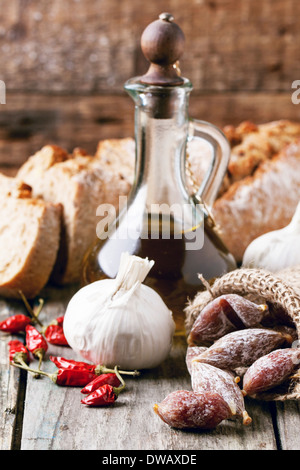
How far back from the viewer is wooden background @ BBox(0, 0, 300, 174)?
2.15 m

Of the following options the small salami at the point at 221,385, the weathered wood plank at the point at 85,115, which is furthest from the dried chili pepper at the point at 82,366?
the weathered wood plank at the point at 85,115

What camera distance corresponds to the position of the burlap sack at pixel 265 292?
3.16ft

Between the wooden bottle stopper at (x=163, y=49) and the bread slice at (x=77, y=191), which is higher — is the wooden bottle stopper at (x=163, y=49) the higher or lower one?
the higher one

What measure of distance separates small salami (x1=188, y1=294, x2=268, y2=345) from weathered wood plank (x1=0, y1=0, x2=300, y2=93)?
4.46 feet

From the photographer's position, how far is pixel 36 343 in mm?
1131

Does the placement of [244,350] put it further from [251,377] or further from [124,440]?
[124,440]

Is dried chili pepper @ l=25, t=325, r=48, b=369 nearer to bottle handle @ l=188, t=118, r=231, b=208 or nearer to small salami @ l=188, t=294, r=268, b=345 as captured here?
small salami @ l=188, t=294, r=268, b=345

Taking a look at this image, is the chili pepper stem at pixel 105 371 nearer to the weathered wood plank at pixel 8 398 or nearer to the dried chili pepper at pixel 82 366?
the dried chili pepper at pixel 82 366

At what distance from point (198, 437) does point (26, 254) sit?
1.96 ft

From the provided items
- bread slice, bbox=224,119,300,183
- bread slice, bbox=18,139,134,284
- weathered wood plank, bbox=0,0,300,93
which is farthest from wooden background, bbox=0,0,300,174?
bread slice, bbox=18,139,134,284

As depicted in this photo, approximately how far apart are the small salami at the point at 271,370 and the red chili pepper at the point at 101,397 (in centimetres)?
20

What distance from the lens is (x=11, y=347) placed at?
1.14 metres

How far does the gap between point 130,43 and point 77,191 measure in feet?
3.09
